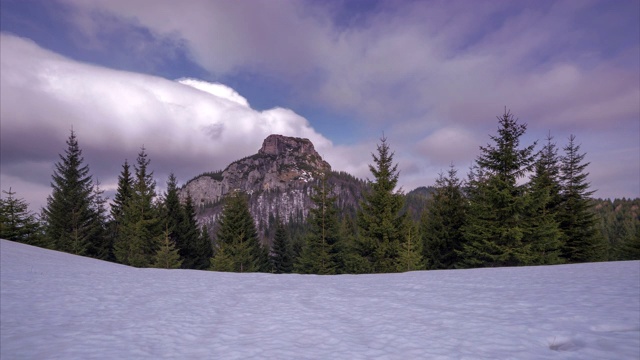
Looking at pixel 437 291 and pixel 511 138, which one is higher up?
pixel 511 138

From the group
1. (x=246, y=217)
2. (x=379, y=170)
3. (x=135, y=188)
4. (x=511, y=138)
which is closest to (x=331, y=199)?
(x=379, y=170)

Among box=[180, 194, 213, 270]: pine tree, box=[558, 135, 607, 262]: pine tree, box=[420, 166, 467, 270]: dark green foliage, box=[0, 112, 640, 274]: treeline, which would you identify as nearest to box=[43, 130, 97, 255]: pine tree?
box=[0, 112, 640, 274]: treeline

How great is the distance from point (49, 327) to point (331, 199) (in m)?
25.7

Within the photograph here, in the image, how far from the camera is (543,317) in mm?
4957

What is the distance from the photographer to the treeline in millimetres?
21188

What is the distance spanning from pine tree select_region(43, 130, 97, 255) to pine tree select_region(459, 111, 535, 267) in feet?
128

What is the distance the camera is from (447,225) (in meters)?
Result: 27.3

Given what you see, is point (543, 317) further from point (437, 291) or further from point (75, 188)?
point (75, 188)

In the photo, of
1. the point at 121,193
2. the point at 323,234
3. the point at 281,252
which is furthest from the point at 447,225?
the point at 121,193

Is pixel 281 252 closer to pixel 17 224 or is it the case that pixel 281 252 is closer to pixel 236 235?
pixel 236 235

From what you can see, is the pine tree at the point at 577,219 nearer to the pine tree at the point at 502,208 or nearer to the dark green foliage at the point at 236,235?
the pine tree at the point at 502,208

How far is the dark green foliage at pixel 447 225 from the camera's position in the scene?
26.8m

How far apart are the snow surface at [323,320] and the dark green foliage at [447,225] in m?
18.7

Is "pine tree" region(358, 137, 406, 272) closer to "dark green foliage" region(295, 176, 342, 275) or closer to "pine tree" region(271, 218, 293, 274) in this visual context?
"dark green foliage" region(295, 176, 342, 275)
